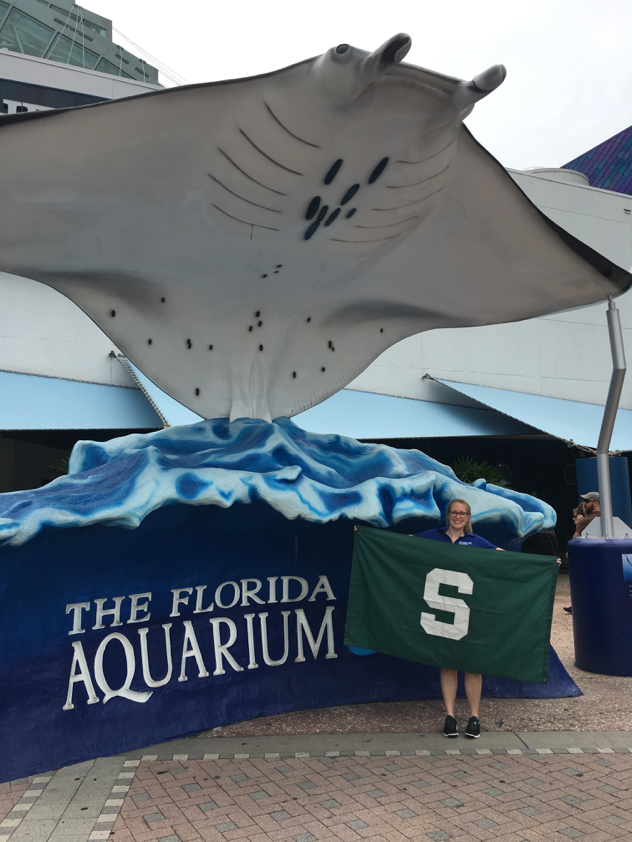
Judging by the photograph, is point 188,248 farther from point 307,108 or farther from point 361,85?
point 361,85

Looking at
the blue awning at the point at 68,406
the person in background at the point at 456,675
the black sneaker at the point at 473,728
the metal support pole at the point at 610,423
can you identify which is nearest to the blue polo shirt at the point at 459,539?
the person in background at the point at 456,675

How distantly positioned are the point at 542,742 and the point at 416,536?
138 centimetres

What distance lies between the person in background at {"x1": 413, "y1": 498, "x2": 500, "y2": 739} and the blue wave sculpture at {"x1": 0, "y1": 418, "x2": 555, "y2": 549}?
170mm

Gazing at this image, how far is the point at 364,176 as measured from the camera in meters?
3.93

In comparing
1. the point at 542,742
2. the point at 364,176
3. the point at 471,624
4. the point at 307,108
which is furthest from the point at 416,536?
the point at 307,108

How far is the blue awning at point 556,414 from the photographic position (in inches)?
456

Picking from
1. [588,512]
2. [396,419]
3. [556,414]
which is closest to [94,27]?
[396,419]

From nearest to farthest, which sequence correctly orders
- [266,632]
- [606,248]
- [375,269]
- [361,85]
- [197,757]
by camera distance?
[361,85]
[197,757]
[266,632]
[375,269]
[606,248]

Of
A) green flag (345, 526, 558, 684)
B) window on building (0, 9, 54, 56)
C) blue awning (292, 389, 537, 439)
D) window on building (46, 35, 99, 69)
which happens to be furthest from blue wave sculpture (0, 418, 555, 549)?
window on building (46, 35, 99, 69)

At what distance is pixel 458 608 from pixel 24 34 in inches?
765

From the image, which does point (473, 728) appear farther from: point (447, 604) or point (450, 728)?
point (447, 604)

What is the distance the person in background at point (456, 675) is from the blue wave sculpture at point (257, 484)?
17 centimetres

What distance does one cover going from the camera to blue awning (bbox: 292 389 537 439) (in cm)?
1093

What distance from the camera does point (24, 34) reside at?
18000 millimetres
